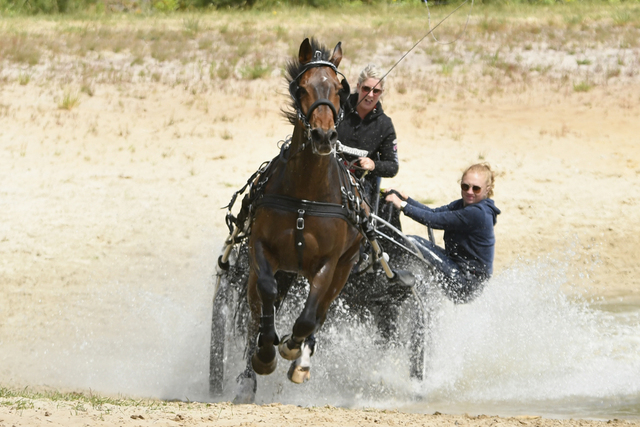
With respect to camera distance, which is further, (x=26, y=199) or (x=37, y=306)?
(x=26, y=199)

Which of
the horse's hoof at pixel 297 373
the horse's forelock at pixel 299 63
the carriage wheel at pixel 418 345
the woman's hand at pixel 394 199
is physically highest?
the horse's forelock at pixel 299 63

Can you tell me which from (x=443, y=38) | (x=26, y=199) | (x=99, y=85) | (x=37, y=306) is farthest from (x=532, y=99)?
(x=37, y=306)

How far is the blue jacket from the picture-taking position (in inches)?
259

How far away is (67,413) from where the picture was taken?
174 inches

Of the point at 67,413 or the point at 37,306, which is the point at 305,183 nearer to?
the point at 67,413

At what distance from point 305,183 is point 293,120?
0.43 metres

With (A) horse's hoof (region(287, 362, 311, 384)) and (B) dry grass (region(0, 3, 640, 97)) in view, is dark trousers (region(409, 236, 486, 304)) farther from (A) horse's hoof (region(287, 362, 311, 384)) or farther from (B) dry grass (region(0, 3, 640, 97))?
(B) dry grass (region(0, 3, 640, 97))

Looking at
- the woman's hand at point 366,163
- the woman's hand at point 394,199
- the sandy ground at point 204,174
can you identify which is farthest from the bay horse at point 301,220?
the sandy ground at point 204,174

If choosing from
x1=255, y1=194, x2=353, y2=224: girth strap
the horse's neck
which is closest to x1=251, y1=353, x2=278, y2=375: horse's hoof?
x1=255, y1=194, x2=353, y2=224: girth strap

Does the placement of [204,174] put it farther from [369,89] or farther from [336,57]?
[336,57]

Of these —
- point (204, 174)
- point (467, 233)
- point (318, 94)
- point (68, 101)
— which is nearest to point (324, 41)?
point (68, 101)

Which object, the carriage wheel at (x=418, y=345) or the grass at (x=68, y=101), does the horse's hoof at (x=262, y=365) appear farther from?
the grass at (x=68, y=101)

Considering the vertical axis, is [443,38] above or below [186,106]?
above

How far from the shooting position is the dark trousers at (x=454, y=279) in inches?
259
